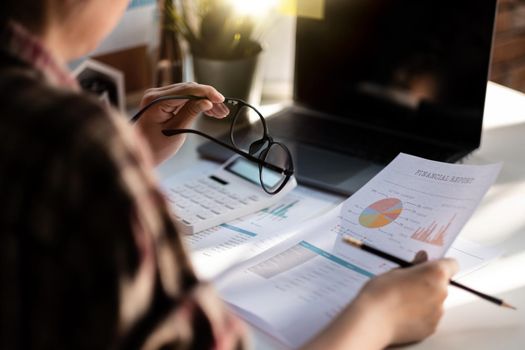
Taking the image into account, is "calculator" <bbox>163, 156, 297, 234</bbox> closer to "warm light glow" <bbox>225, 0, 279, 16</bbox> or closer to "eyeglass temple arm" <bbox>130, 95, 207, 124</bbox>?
"eyeglass temple arm" <bbox>130, 95, 207, 124</bbox>

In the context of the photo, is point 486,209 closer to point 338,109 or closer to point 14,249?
point 338,109

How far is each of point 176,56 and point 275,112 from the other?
0.76ft

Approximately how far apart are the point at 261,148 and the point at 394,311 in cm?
35

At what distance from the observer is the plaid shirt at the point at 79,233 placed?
1.58 feet

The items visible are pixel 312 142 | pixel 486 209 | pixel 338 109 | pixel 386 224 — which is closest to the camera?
pixel 386 224

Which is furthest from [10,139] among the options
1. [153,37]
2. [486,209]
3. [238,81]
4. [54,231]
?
[153,37]

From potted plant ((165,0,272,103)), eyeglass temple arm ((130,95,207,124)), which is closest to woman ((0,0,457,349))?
eyeglass temple arm ((130,95,207,124))

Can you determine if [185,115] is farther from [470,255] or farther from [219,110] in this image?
[470,255]

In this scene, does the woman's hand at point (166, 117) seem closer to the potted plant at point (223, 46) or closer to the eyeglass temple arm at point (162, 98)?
the eyeglass temple arm at point (162, 98)

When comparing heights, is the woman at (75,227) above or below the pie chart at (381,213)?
above

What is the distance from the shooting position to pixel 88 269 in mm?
487

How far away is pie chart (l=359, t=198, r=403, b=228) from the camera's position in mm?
876

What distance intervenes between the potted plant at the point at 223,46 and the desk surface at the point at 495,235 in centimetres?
9

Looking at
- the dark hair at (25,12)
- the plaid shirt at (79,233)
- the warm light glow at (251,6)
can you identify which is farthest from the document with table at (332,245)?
the warm light glow at (251,6)
